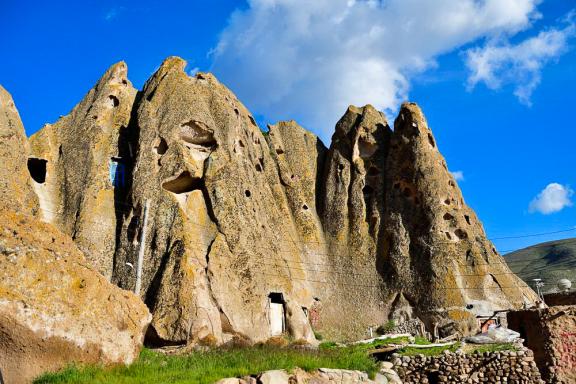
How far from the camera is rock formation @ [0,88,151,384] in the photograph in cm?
1079

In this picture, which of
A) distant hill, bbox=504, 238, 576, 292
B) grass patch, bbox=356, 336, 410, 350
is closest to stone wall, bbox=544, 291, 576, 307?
grass patch, bbox=356, 336, 410, 350

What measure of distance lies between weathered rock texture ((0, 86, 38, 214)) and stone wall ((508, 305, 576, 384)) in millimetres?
20278

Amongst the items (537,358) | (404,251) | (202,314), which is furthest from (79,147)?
(537,358)

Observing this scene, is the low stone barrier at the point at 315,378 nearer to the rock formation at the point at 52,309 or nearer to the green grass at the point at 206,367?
the green grass at the point at 206,367

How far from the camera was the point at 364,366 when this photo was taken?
558 inches

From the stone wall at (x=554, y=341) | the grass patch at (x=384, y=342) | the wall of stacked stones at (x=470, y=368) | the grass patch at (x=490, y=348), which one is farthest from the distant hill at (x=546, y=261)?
the wall of stacked stones at (x=470, y=368)

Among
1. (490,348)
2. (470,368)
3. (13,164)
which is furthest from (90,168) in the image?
(490,348)

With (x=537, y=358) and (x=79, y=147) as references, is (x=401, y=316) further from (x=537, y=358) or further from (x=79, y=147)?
(x=79, y=147)

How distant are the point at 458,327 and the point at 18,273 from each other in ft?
77.6

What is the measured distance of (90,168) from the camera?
29.5 metres

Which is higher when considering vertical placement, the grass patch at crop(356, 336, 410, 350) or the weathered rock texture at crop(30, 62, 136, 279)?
the weathered rock texture at crop(30, 62, 136, 279)

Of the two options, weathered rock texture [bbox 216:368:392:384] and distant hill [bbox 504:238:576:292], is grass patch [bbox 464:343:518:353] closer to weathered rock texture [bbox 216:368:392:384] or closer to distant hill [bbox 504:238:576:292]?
weathered rock texture [bbox 216:368:392:384]

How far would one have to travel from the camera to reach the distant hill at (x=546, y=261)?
61.7m

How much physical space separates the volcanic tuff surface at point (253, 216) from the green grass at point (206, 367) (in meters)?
7.91
